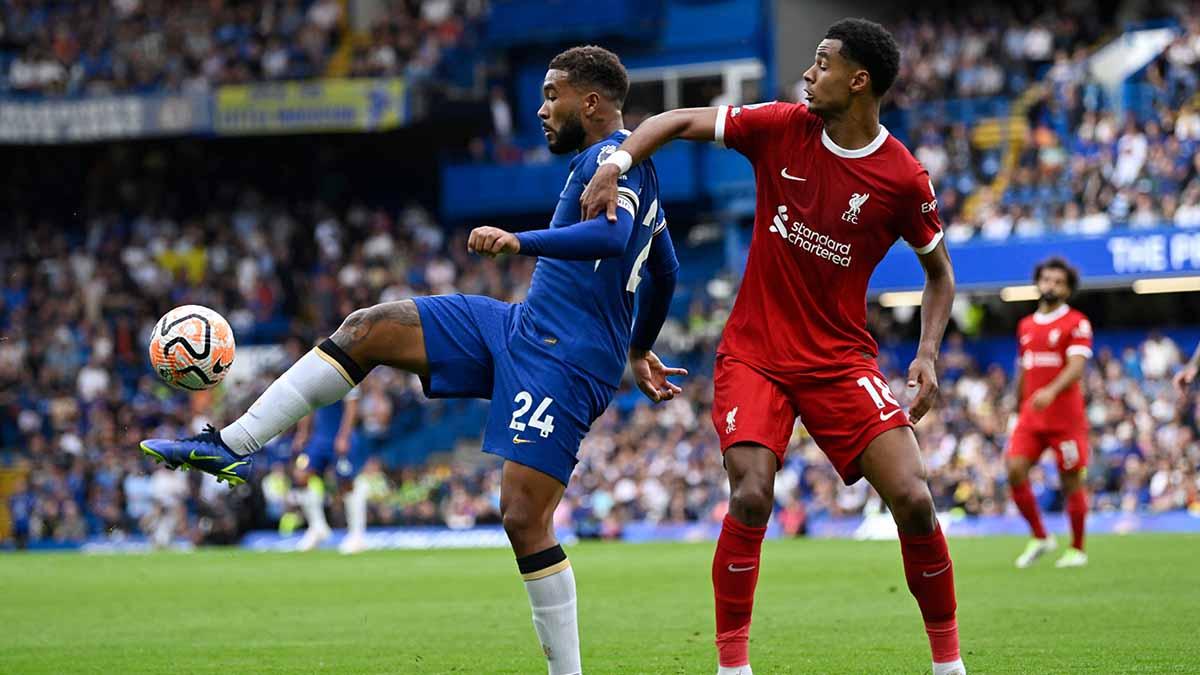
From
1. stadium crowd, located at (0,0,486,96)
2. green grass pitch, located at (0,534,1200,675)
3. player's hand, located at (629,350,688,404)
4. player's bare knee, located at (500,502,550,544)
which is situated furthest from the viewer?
stadium crowd, located at (0,0,486,96)

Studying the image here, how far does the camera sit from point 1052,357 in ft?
50.9

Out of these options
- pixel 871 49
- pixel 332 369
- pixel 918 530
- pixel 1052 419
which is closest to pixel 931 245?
pixel 871 49

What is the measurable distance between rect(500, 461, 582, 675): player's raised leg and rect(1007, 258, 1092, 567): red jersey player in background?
915 centimetres

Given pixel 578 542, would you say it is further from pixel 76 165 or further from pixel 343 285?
pixel 76 165

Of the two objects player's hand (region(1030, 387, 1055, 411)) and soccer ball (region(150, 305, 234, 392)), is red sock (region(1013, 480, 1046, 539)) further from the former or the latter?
soccer ball (region(150, 305, 234, 392))

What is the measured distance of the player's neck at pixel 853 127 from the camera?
23.8 ft

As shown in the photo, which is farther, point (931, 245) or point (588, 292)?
point (931, 245)

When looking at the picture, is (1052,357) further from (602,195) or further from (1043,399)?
(602,195)

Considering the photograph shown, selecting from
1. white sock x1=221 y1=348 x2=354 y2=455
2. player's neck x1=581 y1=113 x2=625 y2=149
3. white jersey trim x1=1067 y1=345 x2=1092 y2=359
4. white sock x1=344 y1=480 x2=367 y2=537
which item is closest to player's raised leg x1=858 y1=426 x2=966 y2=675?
Answer: player's neck x1=581 y1=113 x2=625 y2=149

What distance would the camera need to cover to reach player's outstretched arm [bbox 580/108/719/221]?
6.64 meters

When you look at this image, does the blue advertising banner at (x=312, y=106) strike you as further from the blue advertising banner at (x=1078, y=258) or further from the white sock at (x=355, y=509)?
the white sock at (x=355, y=509)

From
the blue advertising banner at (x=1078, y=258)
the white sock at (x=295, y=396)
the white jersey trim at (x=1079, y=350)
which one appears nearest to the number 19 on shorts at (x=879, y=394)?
the white sock at (x=295, y=396)

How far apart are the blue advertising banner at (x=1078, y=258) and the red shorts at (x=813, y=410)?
18213 mm

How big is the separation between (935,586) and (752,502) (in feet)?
2.96
